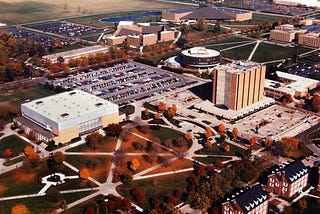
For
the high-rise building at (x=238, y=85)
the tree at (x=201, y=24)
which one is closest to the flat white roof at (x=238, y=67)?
the high-rise building at (x=238, y=85)

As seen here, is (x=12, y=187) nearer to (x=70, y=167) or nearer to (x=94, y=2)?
(x=70, y=167)

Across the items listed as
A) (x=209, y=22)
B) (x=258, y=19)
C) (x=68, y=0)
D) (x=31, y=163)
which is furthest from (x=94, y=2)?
(x=31, y=163)

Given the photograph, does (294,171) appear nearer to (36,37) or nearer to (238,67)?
(238,67)

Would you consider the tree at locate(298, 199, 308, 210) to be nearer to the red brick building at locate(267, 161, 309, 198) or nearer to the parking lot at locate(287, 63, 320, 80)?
the red brick building at locate(267, 161, 309, 198)

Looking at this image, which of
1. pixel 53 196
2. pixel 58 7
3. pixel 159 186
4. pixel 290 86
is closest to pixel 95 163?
pixel 53 196

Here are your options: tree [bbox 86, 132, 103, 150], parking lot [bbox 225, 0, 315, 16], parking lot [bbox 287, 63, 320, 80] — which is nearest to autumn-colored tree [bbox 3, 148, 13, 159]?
tree [bbox 86, 132, 103, 150]

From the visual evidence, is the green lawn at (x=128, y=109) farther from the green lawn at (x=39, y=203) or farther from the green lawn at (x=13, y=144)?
the green lawn at (x=39, y=203)
